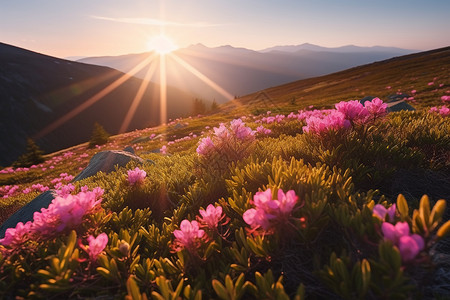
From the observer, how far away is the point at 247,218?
1601 millimetres

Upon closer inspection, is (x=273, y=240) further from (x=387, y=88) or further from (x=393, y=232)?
(x=387, y=88)

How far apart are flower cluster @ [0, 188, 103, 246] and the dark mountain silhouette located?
105 metres

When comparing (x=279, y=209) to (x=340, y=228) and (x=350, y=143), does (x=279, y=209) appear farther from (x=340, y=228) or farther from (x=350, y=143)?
(x=350, y=143)

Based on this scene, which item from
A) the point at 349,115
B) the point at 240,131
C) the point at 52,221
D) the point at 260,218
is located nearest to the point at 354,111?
the point at 349,115

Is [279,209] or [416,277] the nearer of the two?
[416,277]

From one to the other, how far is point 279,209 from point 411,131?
11.9ft

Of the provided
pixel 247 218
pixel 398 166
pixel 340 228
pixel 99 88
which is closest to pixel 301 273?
pixel 340 228

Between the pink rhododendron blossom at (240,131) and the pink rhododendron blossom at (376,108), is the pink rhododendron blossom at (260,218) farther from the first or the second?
the pink rhododendron blossom at (376,108)

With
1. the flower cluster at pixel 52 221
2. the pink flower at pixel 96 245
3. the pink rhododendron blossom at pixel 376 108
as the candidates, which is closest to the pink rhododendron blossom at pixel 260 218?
the pink flower at pixel 96 245

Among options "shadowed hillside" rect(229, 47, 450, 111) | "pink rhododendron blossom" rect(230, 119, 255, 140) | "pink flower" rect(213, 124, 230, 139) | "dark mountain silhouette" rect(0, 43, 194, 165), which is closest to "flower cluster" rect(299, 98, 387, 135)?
"pink rhododendron blossom" rect(230, 119, 255, 140)

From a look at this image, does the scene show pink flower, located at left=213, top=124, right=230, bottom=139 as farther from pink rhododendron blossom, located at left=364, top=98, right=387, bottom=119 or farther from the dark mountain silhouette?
the dark mountain silhouette

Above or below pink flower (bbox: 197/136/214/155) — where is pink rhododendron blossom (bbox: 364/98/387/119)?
above

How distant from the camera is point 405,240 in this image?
3.75 ft

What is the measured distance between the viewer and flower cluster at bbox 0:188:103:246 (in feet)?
6.17
